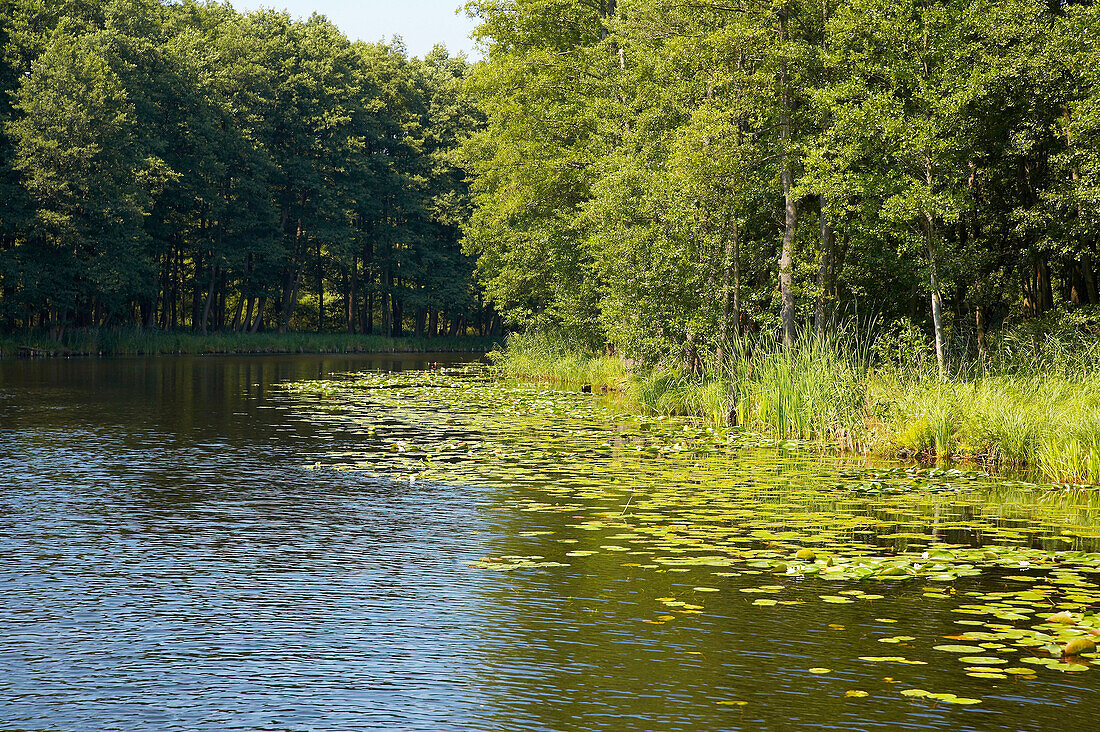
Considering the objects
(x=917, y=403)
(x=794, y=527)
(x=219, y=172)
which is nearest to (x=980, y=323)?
(x=917, y=403)

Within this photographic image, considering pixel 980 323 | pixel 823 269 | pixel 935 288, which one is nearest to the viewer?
pixel 935 288

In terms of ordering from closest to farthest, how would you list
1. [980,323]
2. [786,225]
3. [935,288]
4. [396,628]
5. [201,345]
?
1. [396,628]
2. [935,288]
3. [786,225]
4. [980,323]
5. [201,345]

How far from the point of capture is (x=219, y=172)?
215 ft

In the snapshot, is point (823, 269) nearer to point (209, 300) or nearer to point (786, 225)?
point (786, 225)

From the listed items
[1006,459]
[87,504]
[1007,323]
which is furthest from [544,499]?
[1007,323]

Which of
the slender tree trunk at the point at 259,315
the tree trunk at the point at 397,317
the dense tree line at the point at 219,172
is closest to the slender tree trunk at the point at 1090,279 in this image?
the dense tree line at the point at 219,172

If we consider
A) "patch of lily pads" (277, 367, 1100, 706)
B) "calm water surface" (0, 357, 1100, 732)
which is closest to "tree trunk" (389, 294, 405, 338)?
"patch of lily pads" (277, 367, 1100, 706)

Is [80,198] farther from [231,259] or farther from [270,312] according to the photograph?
[270,312]

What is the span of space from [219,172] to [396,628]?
6289cm

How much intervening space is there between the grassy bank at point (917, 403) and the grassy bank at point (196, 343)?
41.2 m

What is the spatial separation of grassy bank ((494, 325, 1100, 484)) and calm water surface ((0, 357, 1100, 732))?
129 inches

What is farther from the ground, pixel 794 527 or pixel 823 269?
pixel 823 269

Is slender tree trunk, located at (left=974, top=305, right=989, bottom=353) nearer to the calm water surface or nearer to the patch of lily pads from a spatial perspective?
the patch of lily pads

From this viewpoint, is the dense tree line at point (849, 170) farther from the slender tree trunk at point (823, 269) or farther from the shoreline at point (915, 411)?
the shoreline at point (915, 411)
